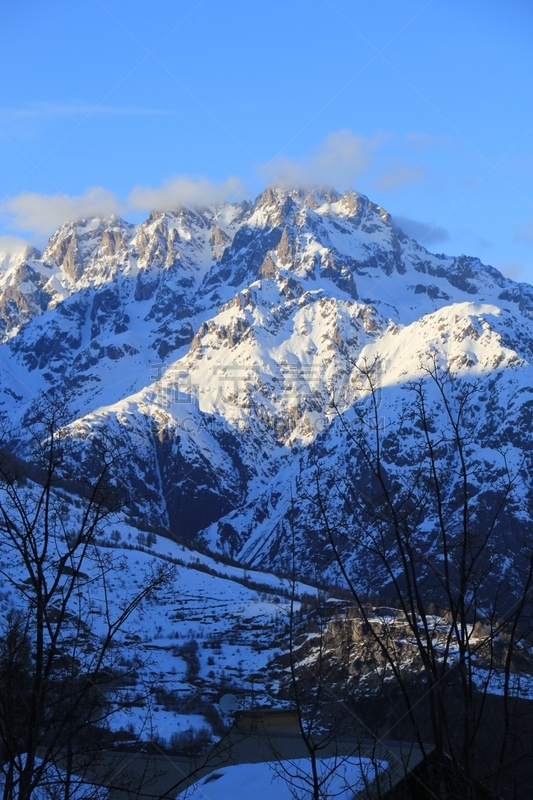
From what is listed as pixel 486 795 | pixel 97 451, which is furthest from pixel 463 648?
pixel 97 451

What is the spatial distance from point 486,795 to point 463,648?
583cm

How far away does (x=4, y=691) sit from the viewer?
49.2ft

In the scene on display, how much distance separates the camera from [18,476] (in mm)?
15453

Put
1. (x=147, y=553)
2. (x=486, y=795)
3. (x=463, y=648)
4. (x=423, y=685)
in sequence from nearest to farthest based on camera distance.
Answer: (x=463, y=648) → (x=423, y=685) → (x=486, y=795) → (x=147, y=553)

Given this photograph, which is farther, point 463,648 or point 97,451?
point 97,451

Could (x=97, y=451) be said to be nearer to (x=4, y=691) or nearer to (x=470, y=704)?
(x=4, y=691)

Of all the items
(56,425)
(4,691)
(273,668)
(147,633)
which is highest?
(147,633)

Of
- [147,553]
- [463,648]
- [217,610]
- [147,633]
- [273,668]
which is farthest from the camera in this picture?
[147,553]

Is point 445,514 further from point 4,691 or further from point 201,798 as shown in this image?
point 201,798

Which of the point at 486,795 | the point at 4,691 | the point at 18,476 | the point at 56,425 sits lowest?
the point at 486,795

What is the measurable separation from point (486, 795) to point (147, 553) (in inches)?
6421

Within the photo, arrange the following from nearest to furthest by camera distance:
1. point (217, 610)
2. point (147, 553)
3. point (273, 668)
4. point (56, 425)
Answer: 1. point (56, 425)
2. point (273, 668)
3. point (217, 610)
4. point (147, 553)

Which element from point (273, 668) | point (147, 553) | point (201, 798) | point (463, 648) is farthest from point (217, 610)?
point (463, 648)

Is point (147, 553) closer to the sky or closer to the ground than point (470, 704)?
closer to the sky
